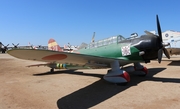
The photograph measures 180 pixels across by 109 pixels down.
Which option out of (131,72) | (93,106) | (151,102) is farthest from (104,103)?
(131,72)

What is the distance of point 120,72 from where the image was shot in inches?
261

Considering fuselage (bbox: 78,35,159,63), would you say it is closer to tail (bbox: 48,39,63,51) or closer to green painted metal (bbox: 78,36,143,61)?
green painted metal (bbox: 78,36,143,61)

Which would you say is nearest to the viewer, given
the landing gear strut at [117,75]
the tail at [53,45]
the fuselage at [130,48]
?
the landing gear strut at [117,75]

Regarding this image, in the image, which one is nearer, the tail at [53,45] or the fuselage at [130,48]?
the fuselage at [130,48]

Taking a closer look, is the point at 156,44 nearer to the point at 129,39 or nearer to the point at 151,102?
the point at 129,39

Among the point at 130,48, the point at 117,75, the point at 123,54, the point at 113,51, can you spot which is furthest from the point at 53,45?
the point at 117,75

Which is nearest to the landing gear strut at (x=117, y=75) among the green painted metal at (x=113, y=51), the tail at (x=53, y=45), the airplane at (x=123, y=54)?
the airplane at (x=123, y=54)

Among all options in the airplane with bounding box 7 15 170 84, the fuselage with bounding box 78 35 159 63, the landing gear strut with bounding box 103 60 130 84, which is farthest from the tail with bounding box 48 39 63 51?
the landing gear strut with bounding box 103 60 130 84

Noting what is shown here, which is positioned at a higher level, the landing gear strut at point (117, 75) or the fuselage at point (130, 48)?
the fuselage at point (130, 48)

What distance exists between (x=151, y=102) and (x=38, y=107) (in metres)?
3.21

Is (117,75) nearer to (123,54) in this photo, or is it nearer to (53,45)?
(123,54)

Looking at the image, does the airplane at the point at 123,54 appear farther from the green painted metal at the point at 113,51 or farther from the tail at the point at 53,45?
the tail at the point at 53,45

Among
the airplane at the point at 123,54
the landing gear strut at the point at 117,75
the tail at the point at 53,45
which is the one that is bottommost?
the landing gear strut at the point at 117,75

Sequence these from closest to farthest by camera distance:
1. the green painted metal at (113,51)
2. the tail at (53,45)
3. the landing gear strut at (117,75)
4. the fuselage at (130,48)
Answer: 1. the landing gear strut at (117,75)
2. the fuselage at (130,48)
3. the green painted metal at (113,51)
4. the tail at (53,45)
